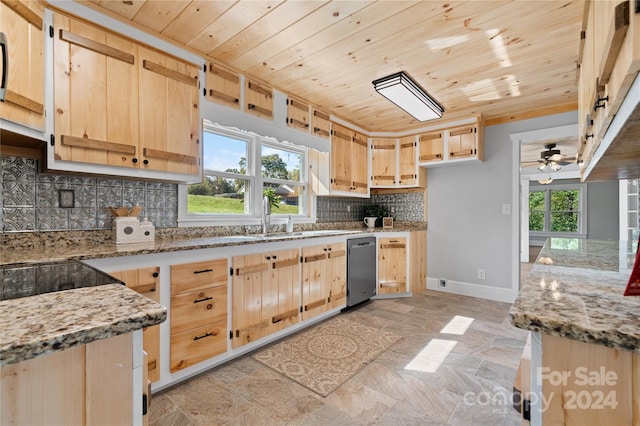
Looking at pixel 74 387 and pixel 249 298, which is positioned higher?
pixel 74 387

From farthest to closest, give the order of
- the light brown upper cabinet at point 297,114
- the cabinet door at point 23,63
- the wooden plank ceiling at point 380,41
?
the light brown upper cabinet at point 297,114
the wooden plank ceiling at point 380,41
the cabinet door at point 23,63

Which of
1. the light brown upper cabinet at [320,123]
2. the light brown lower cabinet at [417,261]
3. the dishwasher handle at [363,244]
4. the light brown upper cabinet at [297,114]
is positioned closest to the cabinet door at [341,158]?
the light brown upper cabinet at [320,123]

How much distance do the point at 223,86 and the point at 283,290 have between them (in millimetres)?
1878

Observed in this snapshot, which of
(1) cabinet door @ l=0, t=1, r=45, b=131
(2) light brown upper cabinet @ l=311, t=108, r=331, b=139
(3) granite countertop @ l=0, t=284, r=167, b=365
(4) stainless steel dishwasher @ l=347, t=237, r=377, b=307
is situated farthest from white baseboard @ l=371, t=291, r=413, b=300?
(1) cabinet door @ l=0, t=1, r=45, b=131

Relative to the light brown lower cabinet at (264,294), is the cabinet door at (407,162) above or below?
above

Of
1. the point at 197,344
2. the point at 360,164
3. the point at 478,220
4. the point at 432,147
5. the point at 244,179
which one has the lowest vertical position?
the point at 197,344

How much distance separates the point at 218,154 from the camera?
9.34 feet

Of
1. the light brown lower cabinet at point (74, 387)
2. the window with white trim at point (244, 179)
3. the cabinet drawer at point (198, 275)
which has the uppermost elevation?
the window with white trim at point (244, 179)

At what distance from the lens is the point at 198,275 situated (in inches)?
78.4

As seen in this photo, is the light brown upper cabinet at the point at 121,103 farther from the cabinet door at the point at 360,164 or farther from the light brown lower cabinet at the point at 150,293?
the cabinet door at the point at 360,164

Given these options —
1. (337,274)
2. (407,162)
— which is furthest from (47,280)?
(407,162)

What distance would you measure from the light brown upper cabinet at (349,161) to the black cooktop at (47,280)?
2.83 meters

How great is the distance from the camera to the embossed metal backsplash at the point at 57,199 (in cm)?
173

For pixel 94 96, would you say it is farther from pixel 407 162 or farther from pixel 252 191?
pixel 407 162
